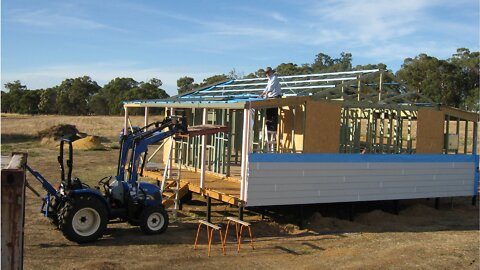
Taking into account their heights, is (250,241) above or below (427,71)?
below

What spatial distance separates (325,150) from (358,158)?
3.44ft

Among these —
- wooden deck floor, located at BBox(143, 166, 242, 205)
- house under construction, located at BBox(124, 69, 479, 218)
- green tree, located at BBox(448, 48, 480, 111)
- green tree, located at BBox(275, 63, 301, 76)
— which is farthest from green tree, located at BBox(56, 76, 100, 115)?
wooden deck floor, located at BBox(143, 166, 242, 205)

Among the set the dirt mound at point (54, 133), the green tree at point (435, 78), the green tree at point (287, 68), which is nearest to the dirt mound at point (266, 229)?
the dirt mound at point (54, 133)

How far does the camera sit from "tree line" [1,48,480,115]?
170 ft

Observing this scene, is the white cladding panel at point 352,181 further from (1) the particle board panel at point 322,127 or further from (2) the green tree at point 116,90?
(2) the green tree at point 116,90

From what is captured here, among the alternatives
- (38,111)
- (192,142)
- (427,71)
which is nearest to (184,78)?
(38,111)

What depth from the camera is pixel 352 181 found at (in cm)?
1318

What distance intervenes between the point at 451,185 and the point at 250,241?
25.3ft

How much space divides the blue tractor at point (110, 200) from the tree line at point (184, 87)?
136 ft

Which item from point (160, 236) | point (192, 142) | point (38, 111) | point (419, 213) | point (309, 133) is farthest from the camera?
point (38, 111)

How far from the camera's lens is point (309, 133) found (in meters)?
12.6

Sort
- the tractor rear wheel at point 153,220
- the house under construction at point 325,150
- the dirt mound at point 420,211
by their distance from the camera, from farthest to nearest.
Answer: the dirt mound at point 420,211, the house under construction at point 325,150, the tractor rear wheel at point 153,220

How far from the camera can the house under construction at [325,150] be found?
39.0 feet

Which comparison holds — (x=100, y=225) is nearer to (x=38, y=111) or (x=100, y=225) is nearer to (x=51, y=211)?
(x=51, y=211)
